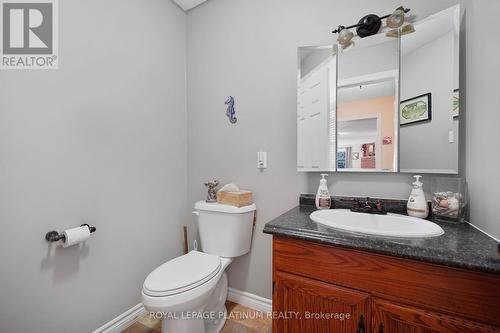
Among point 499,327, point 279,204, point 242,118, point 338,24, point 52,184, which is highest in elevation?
point 338,24

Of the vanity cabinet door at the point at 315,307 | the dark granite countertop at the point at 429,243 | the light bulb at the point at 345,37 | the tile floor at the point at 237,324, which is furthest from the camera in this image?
the tile floor at the point at 237,324

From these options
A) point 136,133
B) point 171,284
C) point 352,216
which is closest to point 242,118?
point 136,133

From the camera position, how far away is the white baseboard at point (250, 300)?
1.58m

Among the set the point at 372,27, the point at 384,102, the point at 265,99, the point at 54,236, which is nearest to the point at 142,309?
the point at 54,236

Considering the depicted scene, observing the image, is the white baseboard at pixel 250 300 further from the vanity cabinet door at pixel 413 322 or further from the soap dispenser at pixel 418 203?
the soap dispenser at pixel 418 203

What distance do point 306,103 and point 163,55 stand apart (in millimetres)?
1212

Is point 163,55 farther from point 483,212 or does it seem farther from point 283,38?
point 483,212

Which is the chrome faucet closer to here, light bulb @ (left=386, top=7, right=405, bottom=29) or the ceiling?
light bulb @ (left=386, top=7, right=405, bottom=29)

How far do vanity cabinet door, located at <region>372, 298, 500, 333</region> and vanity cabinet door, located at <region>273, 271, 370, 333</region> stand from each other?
0.13ft

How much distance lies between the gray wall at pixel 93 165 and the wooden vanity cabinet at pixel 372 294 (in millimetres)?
1092

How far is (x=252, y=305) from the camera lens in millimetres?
1625

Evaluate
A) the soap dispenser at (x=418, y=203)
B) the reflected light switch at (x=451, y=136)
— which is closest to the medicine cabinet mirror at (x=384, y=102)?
the reflected light switch at (x=451, y=136)

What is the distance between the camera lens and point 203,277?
3.84 feet

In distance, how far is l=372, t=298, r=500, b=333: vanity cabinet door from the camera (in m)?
0.66
